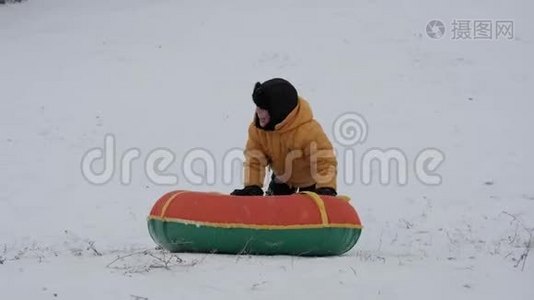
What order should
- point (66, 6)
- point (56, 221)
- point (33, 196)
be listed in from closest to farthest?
point (56, 221) < point (33, 196) < point (66, 6)

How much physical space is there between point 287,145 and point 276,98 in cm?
51

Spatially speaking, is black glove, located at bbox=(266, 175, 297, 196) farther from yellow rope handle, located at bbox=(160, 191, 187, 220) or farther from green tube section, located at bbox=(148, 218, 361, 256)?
yellow rope handle, located at bbox=(160, 191, 187, 220)

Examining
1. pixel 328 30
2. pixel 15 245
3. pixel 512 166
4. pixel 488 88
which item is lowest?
pixel 15 245

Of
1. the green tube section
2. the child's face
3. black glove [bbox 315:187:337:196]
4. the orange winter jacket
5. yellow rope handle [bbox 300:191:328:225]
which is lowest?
the green tube section

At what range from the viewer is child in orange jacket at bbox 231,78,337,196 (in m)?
6.28

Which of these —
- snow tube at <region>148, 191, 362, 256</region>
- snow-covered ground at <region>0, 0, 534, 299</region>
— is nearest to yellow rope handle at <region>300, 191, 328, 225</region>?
snow tube at <region>148, 191, 362, 256</region>

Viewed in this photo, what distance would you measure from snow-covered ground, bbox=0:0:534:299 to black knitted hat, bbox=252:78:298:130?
4.12 ft

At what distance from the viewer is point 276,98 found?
6223 millimetres

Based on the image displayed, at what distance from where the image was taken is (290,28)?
58.6 ft

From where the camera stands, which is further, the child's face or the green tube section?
the child's face

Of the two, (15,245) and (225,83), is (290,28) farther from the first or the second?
(15,245)

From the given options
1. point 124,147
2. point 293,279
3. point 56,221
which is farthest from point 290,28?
point 293,279

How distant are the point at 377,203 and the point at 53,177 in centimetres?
469

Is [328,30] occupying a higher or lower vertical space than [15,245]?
higher
